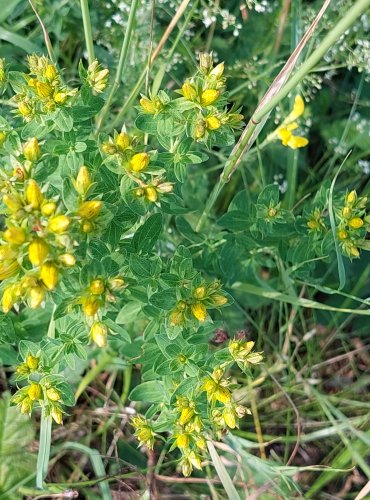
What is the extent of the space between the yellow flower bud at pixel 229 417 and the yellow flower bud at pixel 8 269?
0.78 metres

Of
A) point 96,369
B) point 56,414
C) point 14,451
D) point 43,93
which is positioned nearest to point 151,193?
point 43,93

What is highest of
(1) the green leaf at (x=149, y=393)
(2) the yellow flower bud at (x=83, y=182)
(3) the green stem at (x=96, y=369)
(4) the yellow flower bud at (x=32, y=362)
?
(2) the yellow flower bud at (x=83, y=182)

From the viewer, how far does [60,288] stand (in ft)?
6.29

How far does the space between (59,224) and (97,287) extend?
26 cm

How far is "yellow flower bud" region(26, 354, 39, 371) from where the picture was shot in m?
1.95

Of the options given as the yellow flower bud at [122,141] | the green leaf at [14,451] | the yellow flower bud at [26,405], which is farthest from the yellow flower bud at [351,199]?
the green leaf at [14,451]

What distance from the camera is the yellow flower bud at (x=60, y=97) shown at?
1.83 metres

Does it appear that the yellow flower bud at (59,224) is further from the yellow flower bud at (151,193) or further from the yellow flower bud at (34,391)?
the yellow flower bud at (34,391)

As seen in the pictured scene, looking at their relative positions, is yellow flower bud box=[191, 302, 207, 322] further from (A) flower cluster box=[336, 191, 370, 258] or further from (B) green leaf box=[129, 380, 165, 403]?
(A) flower cluster box=[336, 191, 370, 258]

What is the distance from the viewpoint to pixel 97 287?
1.72m

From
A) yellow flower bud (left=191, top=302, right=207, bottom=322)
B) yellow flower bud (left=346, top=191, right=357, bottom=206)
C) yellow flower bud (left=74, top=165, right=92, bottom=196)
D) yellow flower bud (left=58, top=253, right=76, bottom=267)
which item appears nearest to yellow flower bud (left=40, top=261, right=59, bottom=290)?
yellow flower bud (left=58, top=253, right=76, bottom=267)

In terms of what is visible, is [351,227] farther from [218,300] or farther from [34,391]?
[34,391]

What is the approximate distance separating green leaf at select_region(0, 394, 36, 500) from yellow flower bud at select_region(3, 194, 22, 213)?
1381 mm

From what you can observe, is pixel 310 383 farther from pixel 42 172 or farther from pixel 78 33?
pixel 78 33
